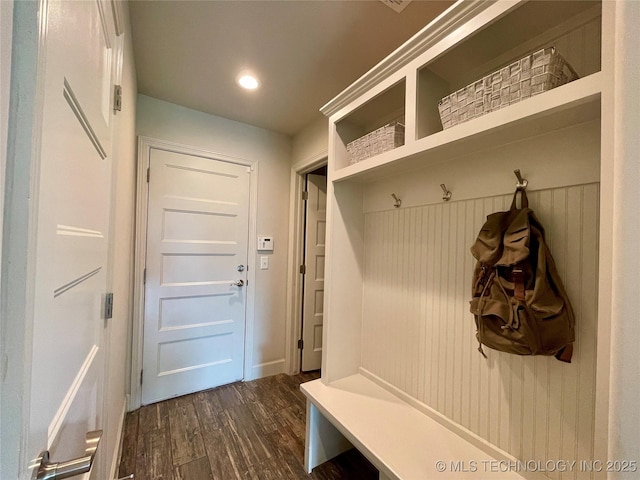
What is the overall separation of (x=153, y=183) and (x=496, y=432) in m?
2.66

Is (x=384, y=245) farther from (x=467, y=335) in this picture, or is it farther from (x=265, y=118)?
→ (x=265, y=118)

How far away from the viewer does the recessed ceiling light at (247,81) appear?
6.13ft

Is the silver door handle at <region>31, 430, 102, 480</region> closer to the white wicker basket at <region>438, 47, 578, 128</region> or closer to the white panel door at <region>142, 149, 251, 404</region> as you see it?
the white wicker basket at <region>438, 47, 578, 128</region>

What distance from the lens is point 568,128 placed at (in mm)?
946

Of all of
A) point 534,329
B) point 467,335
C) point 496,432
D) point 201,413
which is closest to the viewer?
point 534,329

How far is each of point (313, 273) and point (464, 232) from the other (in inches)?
71.4

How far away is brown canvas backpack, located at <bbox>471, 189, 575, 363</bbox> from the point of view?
896 millimetres

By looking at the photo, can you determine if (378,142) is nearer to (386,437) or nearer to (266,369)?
(386,437)

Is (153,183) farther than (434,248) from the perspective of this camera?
Yes

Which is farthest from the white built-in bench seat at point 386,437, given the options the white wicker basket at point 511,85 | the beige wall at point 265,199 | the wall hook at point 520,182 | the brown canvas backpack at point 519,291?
the white wicker basket at point 511,85

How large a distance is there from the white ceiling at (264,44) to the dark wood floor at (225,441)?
2493 mm

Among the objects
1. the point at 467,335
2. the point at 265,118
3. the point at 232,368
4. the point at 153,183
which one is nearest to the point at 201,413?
the point at 232,368

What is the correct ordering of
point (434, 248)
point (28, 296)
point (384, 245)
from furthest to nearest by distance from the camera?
1. point (384, 245)
2. point (434, 248)
3. point (28, 296)

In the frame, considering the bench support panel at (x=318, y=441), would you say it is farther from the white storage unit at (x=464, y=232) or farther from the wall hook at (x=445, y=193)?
the wall hook at (x=445, y=193)
